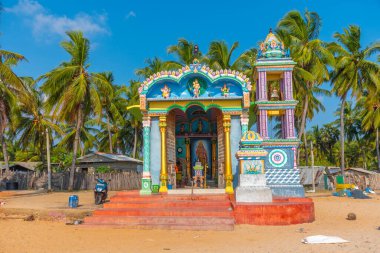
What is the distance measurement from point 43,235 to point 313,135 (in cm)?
4917

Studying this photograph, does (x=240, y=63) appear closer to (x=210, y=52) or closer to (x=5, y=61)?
(x=210, y=52)

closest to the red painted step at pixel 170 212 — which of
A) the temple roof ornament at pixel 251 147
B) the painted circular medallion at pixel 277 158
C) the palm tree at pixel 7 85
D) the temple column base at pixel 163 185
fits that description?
the temple roof ornament at pixel 251 147

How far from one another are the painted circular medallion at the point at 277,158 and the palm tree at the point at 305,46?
10.9 m

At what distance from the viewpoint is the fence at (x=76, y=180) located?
2650 centimetres

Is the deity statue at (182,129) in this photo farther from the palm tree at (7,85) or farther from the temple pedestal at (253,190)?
the palm tree at (7,85)

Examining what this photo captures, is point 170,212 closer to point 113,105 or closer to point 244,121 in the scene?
point 244,121

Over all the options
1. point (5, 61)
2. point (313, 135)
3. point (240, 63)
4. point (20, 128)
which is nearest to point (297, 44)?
point (240, 63)

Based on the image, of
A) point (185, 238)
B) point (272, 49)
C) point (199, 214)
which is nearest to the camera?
point (185, 238)

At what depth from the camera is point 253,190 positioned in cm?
1128

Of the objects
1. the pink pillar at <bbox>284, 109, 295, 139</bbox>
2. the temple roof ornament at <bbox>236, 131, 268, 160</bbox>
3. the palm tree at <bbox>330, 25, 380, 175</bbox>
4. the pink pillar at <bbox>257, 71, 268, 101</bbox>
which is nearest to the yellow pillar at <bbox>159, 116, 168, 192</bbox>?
the temple roof ornament at <bbox>236, 131, 268, 160</bbox>

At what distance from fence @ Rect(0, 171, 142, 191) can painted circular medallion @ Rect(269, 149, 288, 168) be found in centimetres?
1533

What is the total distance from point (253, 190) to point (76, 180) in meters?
19.0

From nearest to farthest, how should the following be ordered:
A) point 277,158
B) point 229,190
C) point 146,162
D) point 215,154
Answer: point 229,190, point 277,158, point 146,162, point 215,154

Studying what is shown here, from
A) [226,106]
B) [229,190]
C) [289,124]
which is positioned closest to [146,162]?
[229,190]
